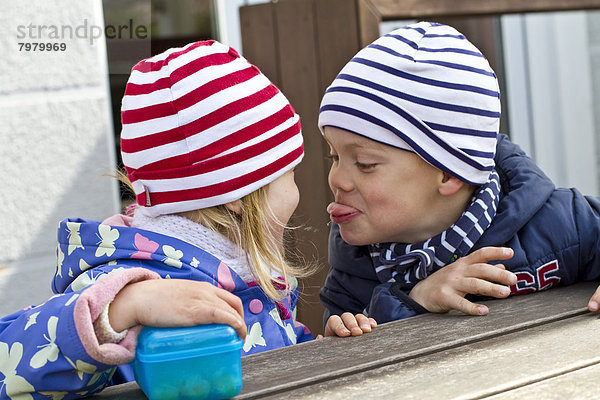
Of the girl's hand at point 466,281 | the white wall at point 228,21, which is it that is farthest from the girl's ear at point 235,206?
the white wall at point 228,21

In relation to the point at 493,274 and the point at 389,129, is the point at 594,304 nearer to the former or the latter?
the point at 493,274

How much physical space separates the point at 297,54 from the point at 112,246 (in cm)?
130

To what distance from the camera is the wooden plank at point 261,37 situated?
2555 millimetres

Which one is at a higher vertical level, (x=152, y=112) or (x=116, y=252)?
(x=152, y=112)

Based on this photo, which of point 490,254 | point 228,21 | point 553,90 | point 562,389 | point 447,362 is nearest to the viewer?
point 562,389

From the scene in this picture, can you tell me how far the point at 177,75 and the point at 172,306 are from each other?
626mm

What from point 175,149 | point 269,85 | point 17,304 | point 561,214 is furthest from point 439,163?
point 17,304

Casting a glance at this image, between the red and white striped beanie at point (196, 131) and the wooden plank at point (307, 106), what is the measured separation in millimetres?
918

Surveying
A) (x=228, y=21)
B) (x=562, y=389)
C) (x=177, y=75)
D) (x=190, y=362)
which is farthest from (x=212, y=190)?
(x=228, y=21)

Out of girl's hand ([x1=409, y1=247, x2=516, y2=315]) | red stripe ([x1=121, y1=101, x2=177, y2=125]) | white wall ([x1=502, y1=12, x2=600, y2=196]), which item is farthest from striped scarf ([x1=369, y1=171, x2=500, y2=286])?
white wall ([x1=502, y1=12, x2=600, y2=196])

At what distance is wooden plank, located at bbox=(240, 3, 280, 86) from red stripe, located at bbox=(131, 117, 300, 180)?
1.00 m

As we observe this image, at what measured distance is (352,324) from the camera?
1.45 m

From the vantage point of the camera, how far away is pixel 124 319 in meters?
1.07

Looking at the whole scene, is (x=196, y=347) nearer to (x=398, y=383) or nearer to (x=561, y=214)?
(x=398, y=383)
